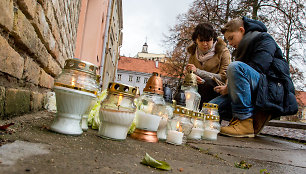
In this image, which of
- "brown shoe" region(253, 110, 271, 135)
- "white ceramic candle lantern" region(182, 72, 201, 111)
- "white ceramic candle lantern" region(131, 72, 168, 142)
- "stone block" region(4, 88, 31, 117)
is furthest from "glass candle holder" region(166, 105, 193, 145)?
"brown shoe" region(253, 110, 271, 135)

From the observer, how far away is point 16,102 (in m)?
1.64

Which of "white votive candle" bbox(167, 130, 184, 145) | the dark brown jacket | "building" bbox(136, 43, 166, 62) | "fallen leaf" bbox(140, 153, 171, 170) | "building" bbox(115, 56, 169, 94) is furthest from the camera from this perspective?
"building" bbox(136, 43, 166, 62)

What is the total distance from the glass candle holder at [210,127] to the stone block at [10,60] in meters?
1.80

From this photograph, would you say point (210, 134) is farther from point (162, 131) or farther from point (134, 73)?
point (134, 73)

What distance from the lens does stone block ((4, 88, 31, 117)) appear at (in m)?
1.50

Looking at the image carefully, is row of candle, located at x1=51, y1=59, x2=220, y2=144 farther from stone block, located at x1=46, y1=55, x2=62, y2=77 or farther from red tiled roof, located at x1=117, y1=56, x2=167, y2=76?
red tiled roof, located at x1=117, y1=56, x2=167, y2=76

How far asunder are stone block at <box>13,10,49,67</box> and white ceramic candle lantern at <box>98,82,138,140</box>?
0.65 metres

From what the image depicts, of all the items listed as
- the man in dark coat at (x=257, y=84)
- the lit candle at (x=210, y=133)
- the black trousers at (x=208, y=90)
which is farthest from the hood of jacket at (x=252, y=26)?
the lit candle at (x=210, y=133)

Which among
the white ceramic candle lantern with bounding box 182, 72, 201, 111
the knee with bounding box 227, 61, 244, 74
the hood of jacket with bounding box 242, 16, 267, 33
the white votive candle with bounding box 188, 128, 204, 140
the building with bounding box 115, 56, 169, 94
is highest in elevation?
the building with bounding box 115, 56, 169, 94

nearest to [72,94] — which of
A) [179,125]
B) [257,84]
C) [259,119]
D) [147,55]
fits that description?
[179,125]

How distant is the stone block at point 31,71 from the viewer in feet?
5.94

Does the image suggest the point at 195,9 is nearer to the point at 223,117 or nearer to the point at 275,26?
the point at 275,26

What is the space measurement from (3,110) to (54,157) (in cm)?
75

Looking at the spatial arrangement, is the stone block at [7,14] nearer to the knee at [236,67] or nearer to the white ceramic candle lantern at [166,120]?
the white ceramic candle lantern at [166,120]
